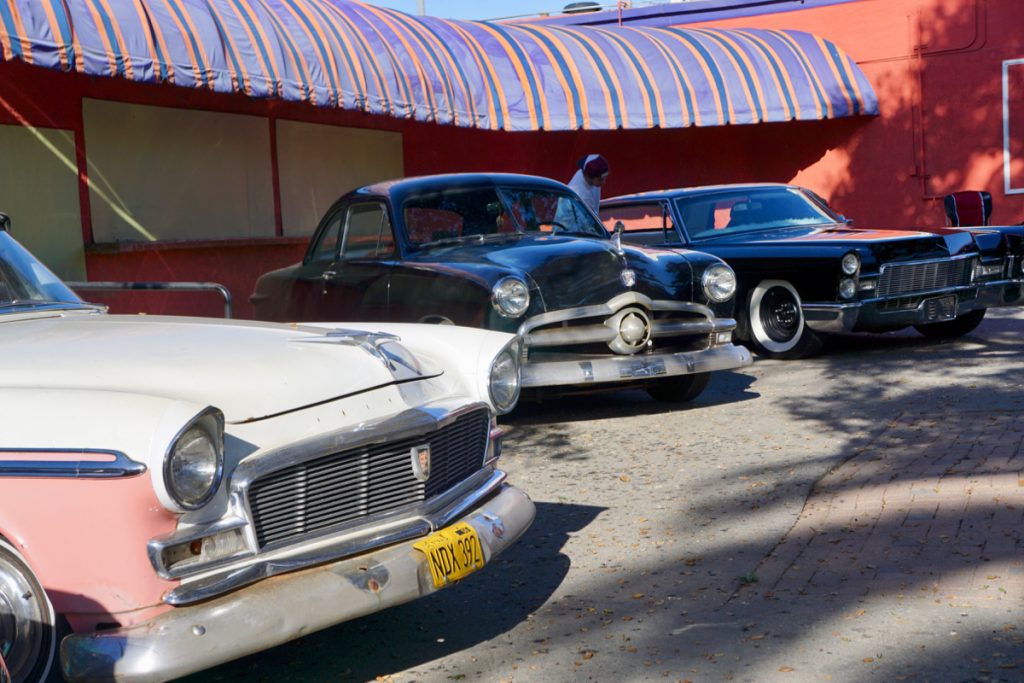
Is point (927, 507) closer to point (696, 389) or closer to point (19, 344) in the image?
point (696, 389)

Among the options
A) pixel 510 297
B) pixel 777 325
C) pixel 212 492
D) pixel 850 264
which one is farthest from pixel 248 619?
pixel 777 325

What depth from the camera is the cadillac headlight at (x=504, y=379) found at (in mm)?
4027

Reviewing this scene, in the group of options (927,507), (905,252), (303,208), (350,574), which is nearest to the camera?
(350,574)

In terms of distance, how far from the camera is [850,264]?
28.8 ft

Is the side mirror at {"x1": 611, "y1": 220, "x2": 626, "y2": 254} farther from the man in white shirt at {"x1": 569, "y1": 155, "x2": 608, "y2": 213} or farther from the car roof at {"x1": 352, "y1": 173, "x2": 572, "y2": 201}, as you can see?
the man in white shirt at {"x1": 569, "y1": 155, "x2": 608, "y2": 213}

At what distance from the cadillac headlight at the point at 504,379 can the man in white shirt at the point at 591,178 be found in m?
5.61

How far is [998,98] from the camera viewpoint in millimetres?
15609

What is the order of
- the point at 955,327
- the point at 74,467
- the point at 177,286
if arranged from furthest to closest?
the point at 955,327
the point at 177,286
the point at 74,467

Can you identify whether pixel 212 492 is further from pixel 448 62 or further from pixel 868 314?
pixel 448 62

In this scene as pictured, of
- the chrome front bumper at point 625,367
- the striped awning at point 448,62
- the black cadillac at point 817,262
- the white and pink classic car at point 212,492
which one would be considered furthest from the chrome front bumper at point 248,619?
the striped awning at point 448,62

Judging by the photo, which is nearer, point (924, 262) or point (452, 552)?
point (452, 552)

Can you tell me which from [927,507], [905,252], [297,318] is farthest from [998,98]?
[927,507]

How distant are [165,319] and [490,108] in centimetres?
1052

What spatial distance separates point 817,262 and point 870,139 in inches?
328
